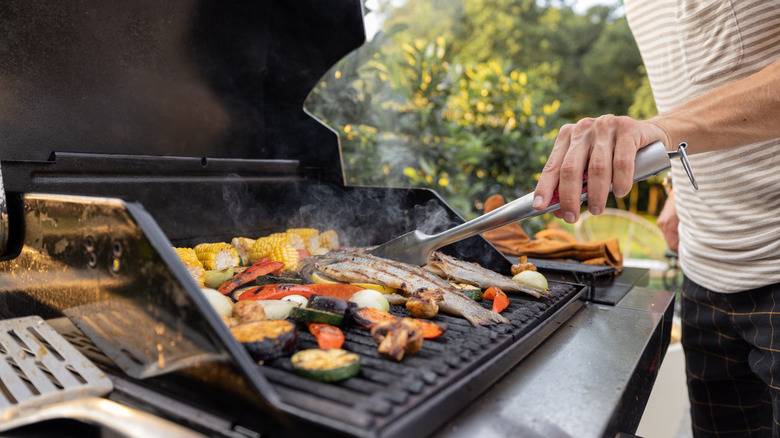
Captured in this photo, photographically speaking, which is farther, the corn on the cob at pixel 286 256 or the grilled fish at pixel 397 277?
the corn on the cob at pixel 286 256

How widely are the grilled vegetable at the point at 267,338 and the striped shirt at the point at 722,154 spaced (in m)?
1.74

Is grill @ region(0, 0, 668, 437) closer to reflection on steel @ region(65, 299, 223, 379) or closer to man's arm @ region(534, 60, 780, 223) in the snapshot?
reflection on steel @ region(65, 299, 223, 379)

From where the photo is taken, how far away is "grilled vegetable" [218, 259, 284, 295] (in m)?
1.72

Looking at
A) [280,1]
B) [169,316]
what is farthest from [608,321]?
[280,1]

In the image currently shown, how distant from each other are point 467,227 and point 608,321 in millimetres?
582

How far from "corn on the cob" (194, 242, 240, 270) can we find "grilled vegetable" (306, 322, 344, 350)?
31.6 inches

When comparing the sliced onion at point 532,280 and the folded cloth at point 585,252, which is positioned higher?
the sliced onion at point 532,280

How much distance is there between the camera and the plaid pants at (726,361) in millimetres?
1880

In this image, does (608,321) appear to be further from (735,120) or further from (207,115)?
(207,115)

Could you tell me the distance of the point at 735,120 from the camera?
1.47 metres

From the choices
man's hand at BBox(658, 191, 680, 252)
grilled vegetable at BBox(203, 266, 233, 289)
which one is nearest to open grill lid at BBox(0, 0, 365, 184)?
grilled vegetable at BBox(203, 266, 233, 289)

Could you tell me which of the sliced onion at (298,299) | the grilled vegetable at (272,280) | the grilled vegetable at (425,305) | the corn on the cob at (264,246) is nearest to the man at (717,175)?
the grilled vegetable at (425,305)

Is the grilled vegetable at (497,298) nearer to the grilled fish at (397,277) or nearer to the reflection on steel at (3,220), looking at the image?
the grilled fish at (397,277)

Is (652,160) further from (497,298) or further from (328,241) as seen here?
(328,241)
